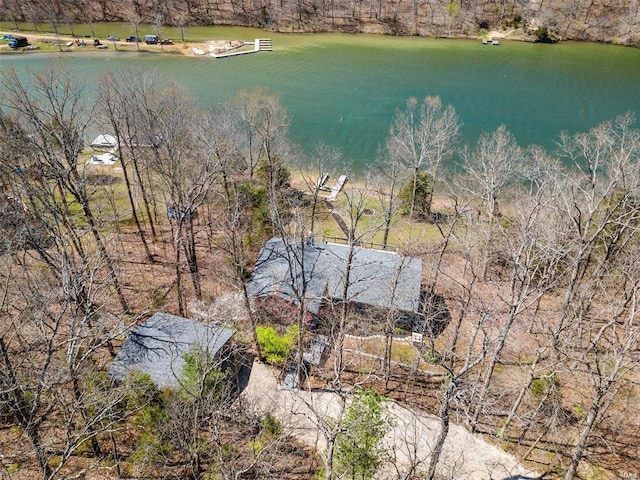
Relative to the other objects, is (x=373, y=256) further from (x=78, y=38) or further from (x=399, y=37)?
(x=78, y=38)

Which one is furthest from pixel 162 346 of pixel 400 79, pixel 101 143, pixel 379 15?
pixel 379 15

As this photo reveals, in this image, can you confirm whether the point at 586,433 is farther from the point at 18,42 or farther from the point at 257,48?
the point at 18,42

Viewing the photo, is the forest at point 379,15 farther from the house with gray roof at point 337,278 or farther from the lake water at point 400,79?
the house with gray roof at point 337,278

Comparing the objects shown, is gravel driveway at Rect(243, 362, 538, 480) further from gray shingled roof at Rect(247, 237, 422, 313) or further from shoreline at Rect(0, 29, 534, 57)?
shoreline at Rect(0, 29, 534, 57)

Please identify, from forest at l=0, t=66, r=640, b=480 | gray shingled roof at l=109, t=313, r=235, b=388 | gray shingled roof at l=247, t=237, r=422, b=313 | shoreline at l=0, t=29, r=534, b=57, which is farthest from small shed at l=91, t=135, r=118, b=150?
shoreline at l=0, t=29, r=534, b=57

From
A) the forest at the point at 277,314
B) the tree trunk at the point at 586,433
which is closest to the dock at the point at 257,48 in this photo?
the forest at the point at 277,314

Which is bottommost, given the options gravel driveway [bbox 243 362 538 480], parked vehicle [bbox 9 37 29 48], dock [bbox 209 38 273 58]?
gravel driveway [bbox 243 362 538 480]
